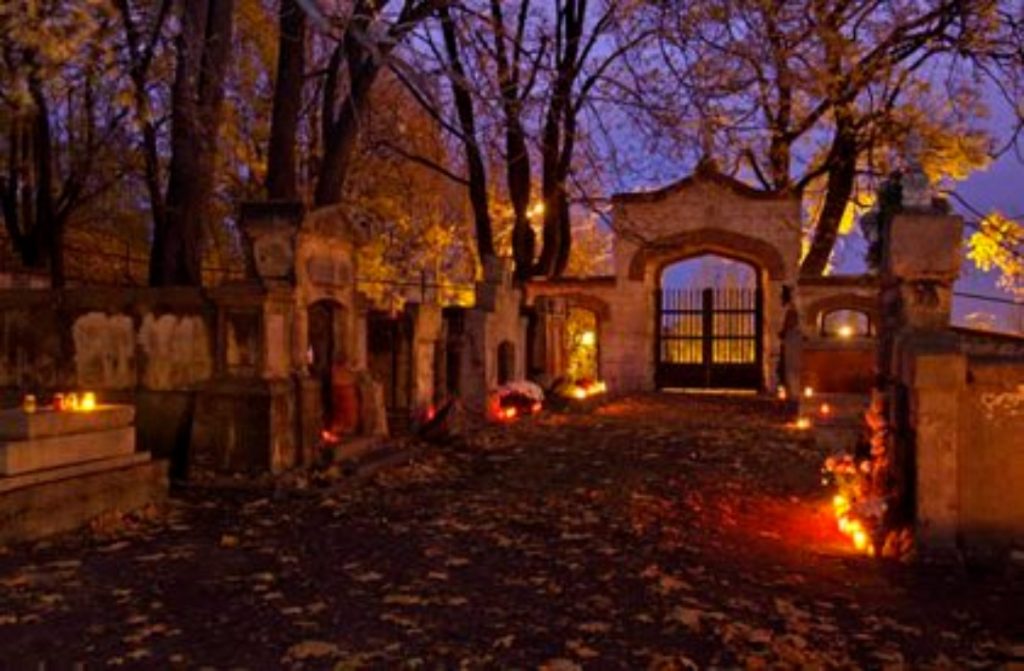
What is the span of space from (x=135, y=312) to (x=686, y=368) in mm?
17814

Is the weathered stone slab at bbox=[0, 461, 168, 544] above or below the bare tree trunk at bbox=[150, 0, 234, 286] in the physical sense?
below

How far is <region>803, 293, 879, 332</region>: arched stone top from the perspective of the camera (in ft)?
72.0

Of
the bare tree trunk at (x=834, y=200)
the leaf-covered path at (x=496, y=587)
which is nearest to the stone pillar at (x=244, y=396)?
the leaf-covered path at (x=496, y=587)

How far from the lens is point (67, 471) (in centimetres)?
760

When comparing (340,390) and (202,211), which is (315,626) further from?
(202,211)

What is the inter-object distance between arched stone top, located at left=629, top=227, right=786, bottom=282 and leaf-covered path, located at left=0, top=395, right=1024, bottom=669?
14.6 m

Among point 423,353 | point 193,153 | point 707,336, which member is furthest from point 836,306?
point 193,153

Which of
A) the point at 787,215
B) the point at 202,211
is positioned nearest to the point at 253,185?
the point at 202,211

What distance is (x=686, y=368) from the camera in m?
25.5

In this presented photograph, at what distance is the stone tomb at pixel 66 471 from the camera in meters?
7.07

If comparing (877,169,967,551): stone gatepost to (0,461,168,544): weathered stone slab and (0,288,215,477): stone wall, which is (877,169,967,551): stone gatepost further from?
(0,288,215,477): stone wall

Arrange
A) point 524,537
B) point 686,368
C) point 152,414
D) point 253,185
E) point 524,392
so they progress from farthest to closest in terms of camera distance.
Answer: point 686,368 < point 253,185 < point 524,392 < point 152,414 < point 524,537

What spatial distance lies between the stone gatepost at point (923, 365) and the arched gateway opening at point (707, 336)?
Answer: 55.7 ft

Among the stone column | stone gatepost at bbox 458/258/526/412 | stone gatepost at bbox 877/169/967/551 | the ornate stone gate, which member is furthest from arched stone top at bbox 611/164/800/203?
stone gatepost at bbox 877/169/967/551
